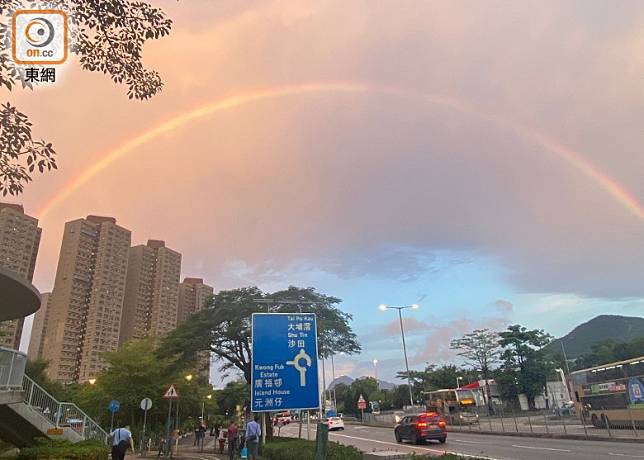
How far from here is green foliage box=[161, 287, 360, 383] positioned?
989 inches

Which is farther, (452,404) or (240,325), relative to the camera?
(452,404)

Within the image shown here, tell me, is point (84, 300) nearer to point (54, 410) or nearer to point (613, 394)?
point (54, 410)

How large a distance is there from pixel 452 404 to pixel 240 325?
1166 inches

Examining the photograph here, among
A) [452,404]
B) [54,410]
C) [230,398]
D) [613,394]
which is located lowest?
[452,404]

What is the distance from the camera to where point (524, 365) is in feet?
165

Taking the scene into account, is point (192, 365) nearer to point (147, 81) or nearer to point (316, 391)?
point (316, 391)

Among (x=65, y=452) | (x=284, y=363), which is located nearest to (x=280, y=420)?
(x=65, y=452)

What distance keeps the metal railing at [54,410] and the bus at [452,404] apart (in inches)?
1245

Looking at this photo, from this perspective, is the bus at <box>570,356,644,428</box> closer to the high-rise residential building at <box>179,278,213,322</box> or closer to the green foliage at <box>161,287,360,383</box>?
the green foliage at <box>161,287,360,383</box>

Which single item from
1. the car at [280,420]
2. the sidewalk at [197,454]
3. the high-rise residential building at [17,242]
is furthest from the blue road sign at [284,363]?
the car at [280,420]

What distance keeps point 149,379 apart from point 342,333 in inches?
665

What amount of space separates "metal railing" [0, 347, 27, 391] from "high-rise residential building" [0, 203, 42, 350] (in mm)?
27161

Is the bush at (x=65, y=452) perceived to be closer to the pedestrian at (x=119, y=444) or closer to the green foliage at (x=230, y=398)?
the pedestrian at (x=119, y=444)

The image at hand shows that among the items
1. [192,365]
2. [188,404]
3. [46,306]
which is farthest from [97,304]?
[192,365]
